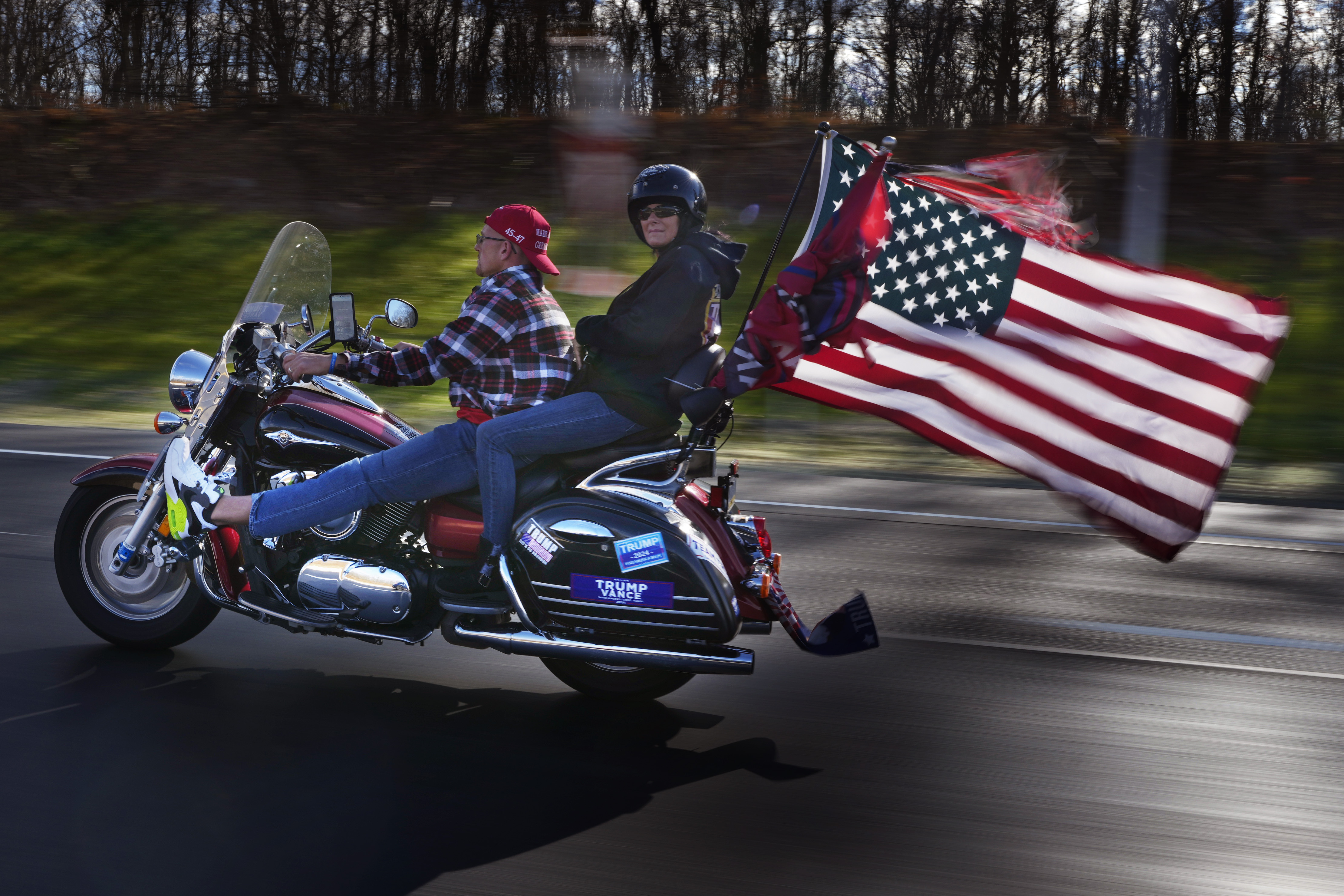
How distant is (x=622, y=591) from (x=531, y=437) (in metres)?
0.59

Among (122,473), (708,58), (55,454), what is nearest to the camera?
(122,473)

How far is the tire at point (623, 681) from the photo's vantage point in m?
4.55

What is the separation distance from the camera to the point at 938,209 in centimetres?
443

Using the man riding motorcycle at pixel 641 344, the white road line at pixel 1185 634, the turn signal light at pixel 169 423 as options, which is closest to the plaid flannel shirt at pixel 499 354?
the man riding motorcycle at pixel 641 344

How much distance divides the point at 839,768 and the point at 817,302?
1.46 metres

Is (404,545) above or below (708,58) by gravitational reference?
below

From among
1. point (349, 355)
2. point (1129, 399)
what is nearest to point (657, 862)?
point (349, 355)

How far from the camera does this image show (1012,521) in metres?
7.77

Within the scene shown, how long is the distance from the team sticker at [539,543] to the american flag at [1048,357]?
3.19 ft

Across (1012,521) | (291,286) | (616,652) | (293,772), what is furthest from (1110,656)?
(291,286)

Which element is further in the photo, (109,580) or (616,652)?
(109,580)

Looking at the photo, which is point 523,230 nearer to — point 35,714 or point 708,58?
point 35,714

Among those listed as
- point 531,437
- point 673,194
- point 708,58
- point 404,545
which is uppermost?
point 708,58

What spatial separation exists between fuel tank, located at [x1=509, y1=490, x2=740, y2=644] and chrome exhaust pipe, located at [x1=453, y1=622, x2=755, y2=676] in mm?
49
